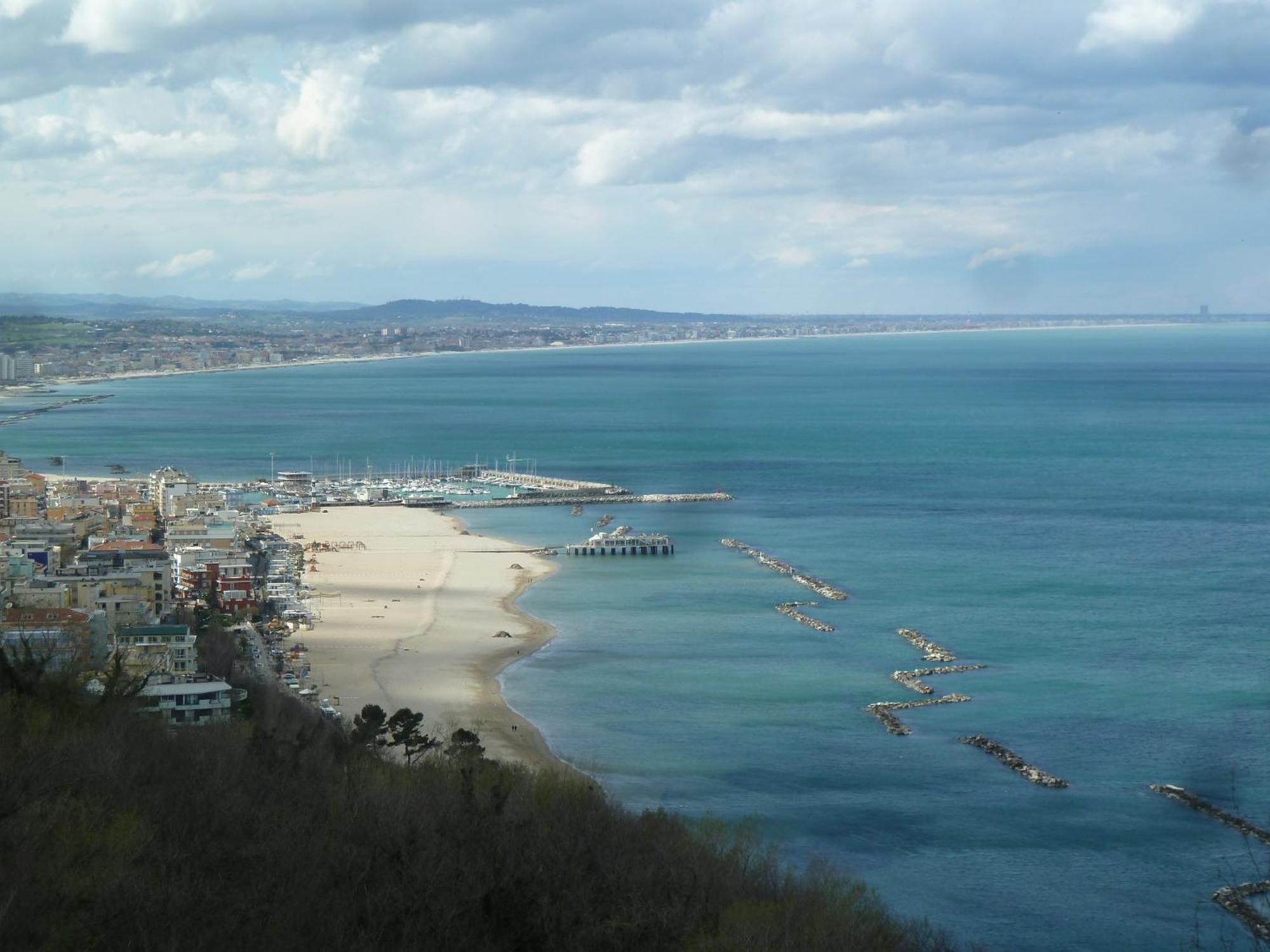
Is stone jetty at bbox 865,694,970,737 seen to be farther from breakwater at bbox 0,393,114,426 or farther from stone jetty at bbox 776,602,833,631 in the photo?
breakwater at bbox 0,393,114,426

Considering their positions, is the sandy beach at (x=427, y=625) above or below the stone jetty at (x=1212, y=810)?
below

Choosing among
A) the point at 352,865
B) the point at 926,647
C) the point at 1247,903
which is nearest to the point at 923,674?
the point at 926,647

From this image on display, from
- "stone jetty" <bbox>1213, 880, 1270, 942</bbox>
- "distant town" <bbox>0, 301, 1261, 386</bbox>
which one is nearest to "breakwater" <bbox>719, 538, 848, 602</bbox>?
"stone jetty" <bbox>1213, 880, 1270, 942</bbox>

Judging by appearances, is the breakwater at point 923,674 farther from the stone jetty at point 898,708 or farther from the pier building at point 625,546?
the pier building at point 625,546

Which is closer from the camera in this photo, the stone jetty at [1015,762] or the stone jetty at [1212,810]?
the stone jetty at [1212,810]

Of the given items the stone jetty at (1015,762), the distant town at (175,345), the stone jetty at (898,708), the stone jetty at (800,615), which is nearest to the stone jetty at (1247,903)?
the stone jetty at (1015,762)

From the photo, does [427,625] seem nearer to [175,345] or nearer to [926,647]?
[926,647]

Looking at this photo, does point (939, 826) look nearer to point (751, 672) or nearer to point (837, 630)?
point (751, 672)
